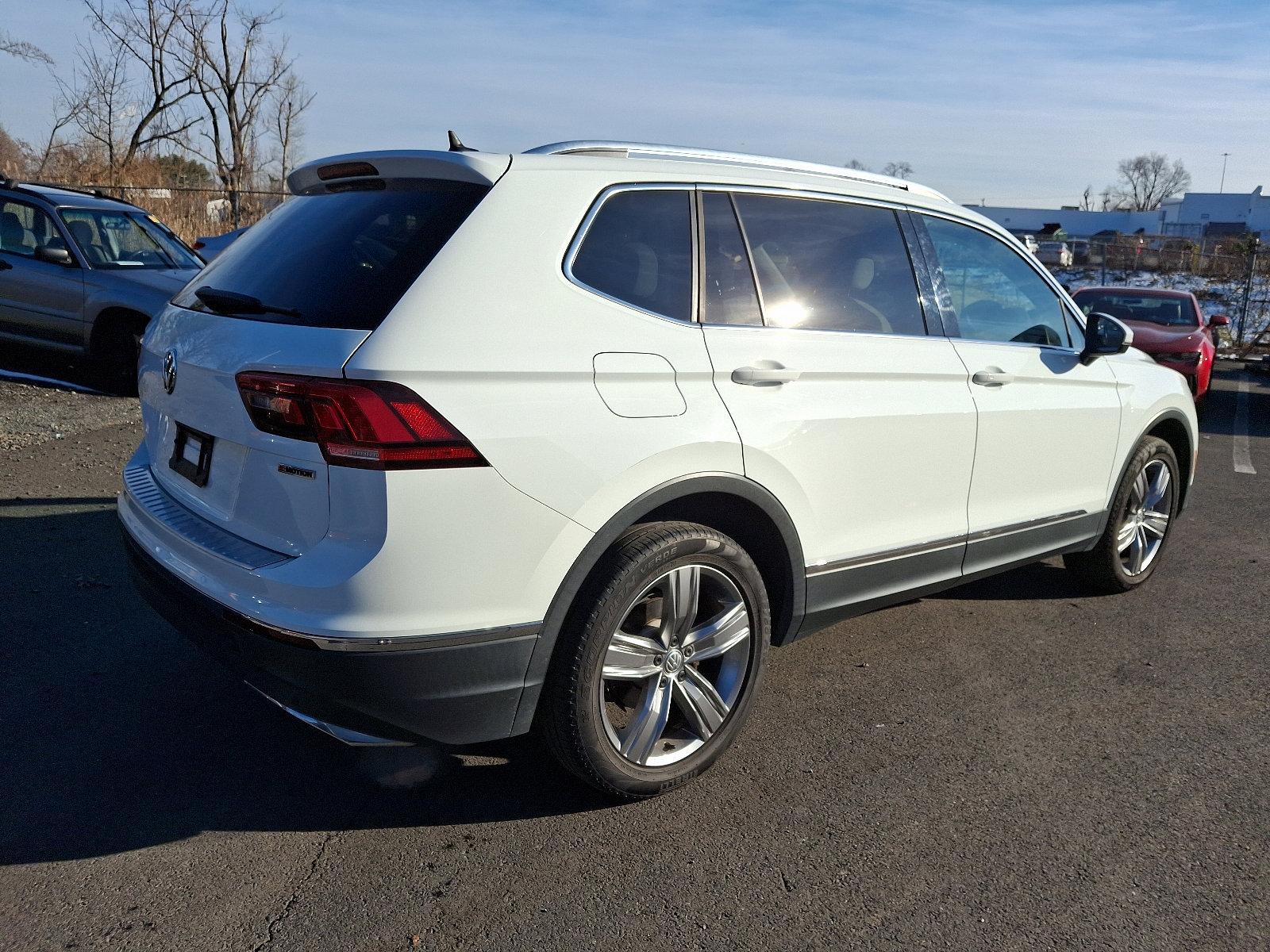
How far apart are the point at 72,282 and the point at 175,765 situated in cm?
753

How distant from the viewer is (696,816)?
10.5 feet

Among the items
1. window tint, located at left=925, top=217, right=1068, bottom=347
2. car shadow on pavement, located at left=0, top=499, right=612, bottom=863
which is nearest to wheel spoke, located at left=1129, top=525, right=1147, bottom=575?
window tint, located at left=925, top=217, right=1068, bottom=347

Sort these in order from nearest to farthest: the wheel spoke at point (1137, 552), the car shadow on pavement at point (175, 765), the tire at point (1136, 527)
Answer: the car shadow on pavement at point (175, 765) < the tire at point (1136, 527) < the wheel spoke at point (1137, 552)

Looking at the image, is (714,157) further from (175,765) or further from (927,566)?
(175,765)

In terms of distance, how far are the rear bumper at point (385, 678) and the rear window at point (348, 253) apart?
81 cm

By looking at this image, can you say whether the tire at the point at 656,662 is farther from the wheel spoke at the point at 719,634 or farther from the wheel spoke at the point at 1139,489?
the wheel spoke at the point at 1139,489

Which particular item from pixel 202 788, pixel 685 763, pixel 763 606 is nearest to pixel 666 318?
pixel 763 606

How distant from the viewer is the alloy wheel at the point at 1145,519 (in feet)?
17.4

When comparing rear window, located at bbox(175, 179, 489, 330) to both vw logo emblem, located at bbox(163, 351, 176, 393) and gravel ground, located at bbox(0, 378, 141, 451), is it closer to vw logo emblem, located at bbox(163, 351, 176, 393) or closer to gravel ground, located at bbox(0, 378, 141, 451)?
vw logo emblem, located at bbox(163, 351, 176, 393)

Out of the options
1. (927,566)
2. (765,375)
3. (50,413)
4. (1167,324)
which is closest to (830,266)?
(765,375)

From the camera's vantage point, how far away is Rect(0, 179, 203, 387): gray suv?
9.44m

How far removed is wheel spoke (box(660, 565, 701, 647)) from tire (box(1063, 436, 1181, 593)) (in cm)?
276

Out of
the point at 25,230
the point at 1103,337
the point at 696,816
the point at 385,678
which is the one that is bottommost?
the point at 696,816

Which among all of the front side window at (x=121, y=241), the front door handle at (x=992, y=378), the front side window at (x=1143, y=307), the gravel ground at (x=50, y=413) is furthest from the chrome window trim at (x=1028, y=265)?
the front side window at (x=1143, y=307)
